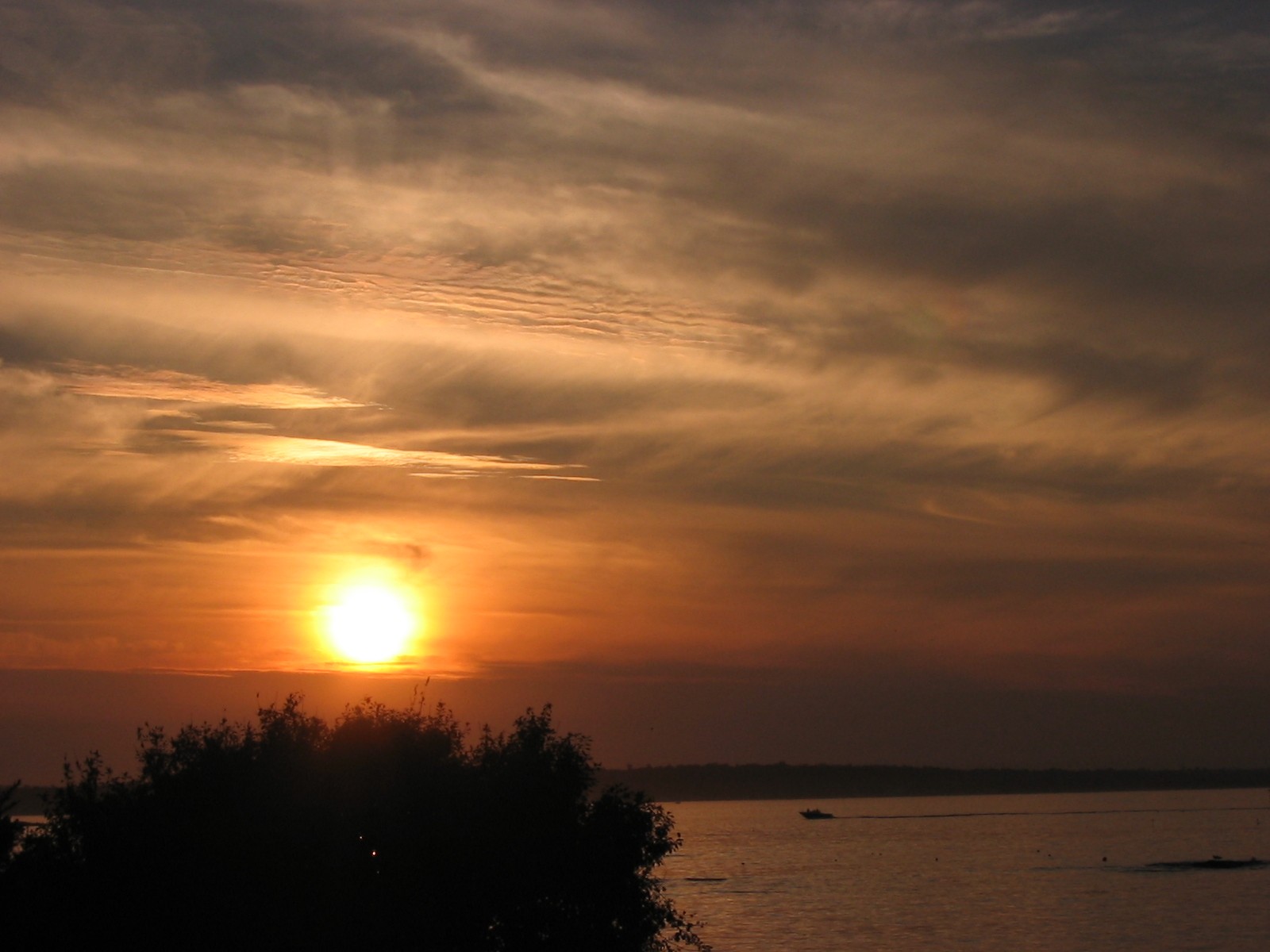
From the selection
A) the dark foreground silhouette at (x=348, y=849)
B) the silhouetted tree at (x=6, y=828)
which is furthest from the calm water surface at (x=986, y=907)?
the silhouetted tree at (x=6, y=828)

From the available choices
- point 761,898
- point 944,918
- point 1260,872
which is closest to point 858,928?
point 944,918

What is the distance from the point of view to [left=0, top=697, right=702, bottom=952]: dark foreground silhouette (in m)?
40.9

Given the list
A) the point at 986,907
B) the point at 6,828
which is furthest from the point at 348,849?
the point at 986,907

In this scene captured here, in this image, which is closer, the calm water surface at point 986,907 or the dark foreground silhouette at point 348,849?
the dark foreground silhouette at point 348,849

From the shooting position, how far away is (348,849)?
149ft

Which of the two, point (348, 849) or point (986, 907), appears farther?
point (986, 907)

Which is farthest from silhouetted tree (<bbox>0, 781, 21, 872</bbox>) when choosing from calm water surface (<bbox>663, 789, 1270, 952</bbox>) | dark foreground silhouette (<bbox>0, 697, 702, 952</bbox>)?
calm water surface (<bbox>663, 789, 1270, 952</bbox>)

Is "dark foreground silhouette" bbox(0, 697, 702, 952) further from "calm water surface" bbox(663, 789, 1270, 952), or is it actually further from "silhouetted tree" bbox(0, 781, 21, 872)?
"calm water surface" bbox(663, 789, 1270, 952)

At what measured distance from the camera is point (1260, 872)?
17025cm

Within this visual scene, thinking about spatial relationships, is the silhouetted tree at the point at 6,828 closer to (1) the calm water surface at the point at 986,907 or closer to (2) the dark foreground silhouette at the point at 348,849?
(2) the dark foreground silhouette at the point at 348,849

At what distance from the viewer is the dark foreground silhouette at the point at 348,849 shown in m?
40.9

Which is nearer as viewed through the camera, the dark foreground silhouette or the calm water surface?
the dark foreground silhouette

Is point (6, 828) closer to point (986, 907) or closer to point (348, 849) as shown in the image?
point (348, 849)

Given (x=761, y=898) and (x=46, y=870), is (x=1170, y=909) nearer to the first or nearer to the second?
(x=761, y=898)
